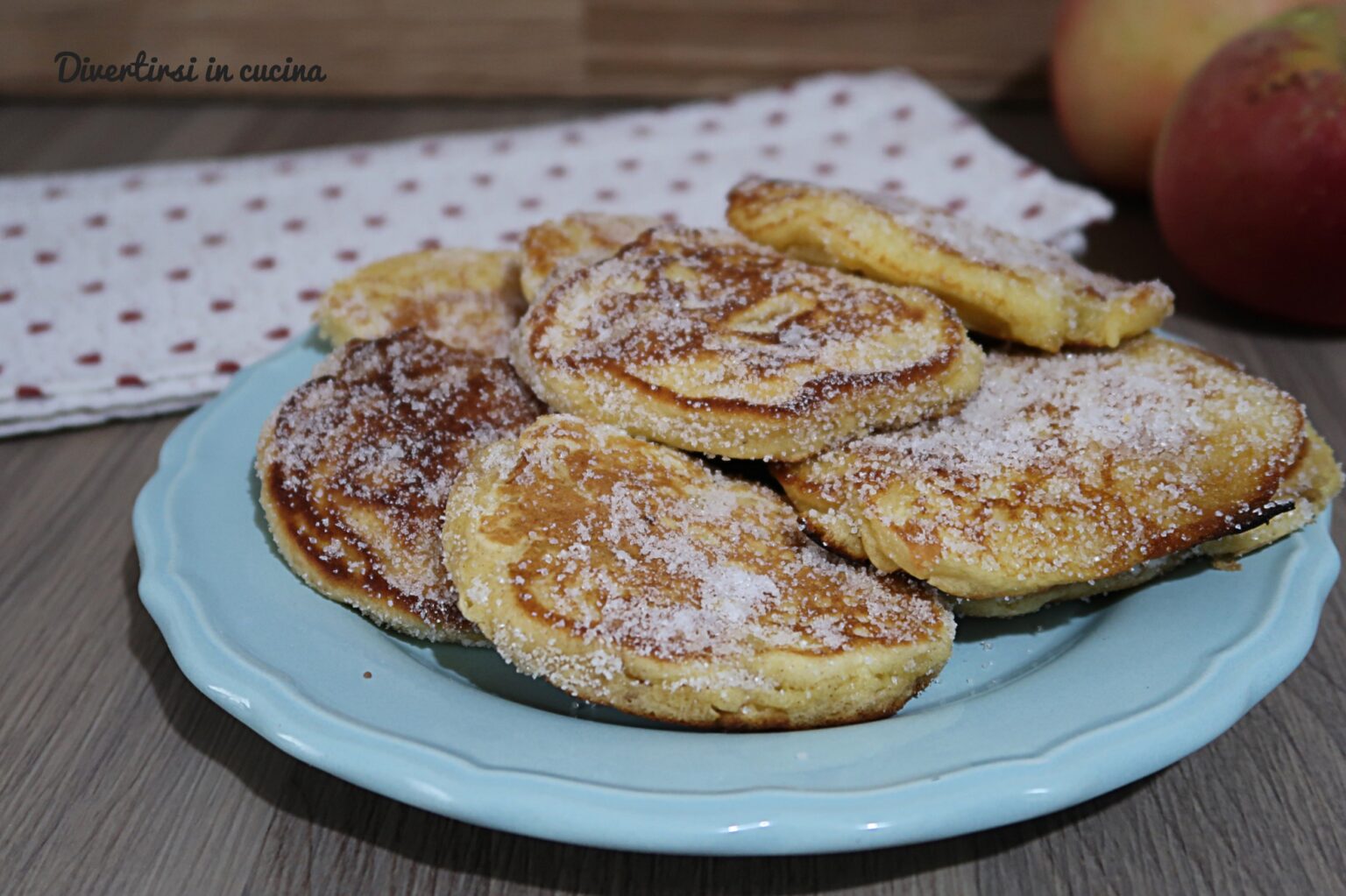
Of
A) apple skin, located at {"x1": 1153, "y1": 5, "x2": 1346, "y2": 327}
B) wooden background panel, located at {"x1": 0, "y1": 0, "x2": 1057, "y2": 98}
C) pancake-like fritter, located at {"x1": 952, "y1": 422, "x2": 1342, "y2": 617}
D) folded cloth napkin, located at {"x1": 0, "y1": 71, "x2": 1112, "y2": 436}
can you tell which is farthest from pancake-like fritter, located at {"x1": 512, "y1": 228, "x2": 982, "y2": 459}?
wooden background panel, located at {"x1": 0, "y1": 0, "x2": 1057, "y2": 98}

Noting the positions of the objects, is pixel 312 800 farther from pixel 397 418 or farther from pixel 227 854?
pixel 397 418

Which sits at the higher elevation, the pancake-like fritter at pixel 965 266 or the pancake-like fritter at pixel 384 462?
the pancake-like fritter at pixel 965 266

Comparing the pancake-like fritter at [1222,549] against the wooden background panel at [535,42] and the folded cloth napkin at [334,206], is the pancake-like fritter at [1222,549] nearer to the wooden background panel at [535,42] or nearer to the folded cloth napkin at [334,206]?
the folded cloth napkin at [334,206]

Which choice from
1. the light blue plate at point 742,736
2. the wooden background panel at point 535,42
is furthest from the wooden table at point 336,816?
the wooden background panel at point 535,42

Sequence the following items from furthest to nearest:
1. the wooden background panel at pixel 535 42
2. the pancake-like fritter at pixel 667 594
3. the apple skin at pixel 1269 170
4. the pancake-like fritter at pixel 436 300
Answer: the wooden background panel at pixel 535 42 < the apple skin at pixel 1269 170 < the pancake-like fritter at pixel 436 300 < the pancake-like fritter at pixel 667 594

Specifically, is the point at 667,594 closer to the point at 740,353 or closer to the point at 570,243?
the point at 740,353

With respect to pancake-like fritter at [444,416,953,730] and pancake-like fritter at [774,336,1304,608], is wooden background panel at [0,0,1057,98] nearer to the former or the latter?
pancake-like fritter at [774,336,1304,608]

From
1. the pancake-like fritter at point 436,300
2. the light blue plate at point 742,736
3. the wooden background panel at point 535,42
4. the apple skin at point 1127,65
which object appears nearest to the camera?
the light blue plate at point 742,736
